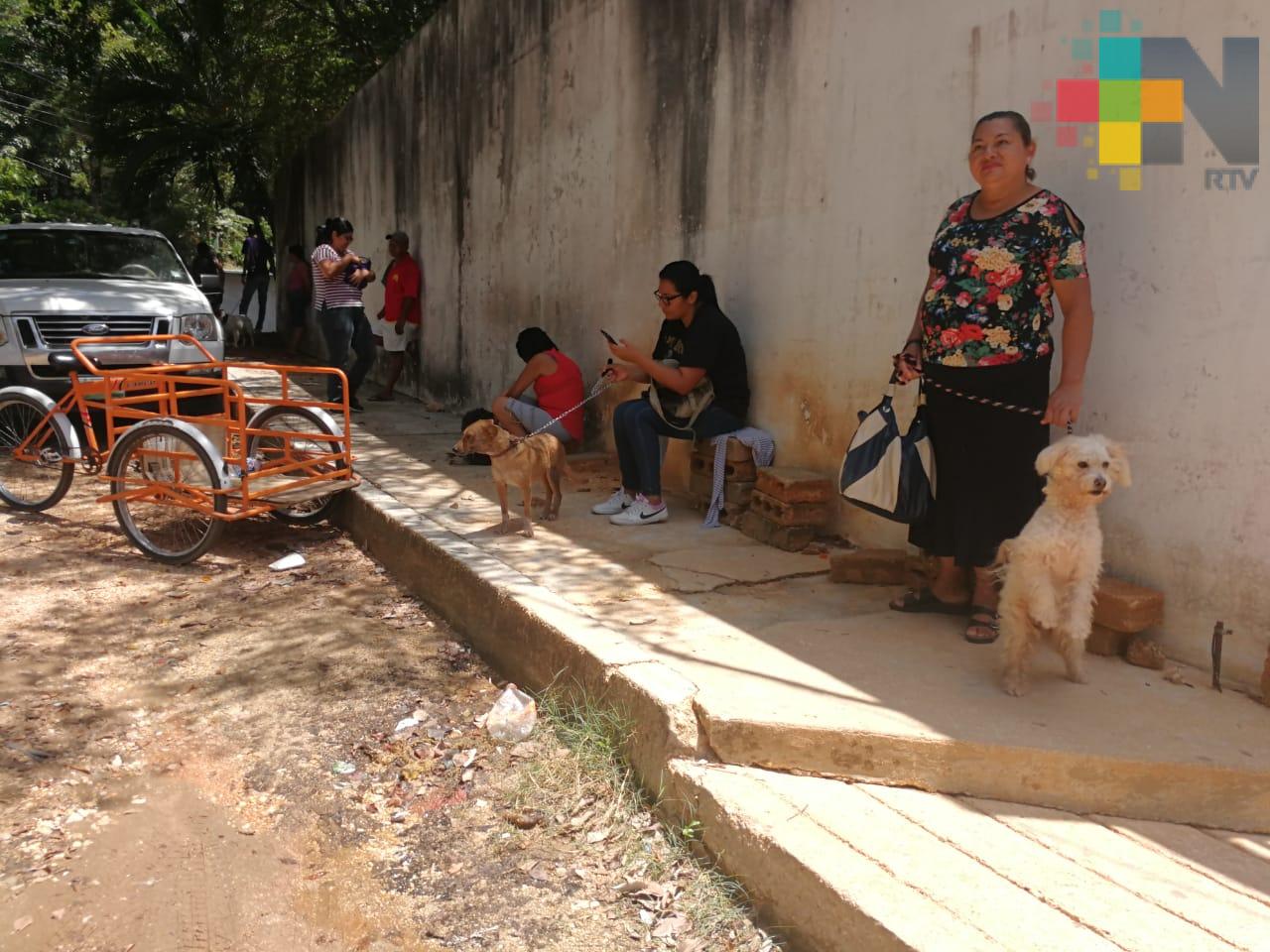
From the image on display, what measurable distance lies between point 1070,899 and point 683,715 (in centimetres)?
116

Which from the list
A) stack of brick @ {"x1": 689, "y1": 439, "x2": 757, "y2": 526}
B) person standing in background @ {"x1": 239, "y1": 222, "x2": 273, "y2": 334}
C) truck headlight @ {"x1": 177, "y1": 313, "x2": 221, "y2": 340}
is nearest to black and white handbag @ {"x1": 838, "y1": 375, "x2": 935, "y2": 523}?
stack of brick @ {"x1": 689, "y1": 439, "x2": 757, "y2": 526}

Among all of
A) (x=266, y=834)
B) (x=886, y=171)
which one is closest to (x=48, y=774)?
(x=266, y=834)

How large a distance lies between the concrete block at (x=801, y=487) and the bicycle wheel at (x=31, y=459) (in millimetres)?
4184

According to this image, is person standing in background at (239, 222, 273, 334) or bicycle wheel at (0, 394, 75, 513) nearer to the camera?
bicycle wheel at (0, 394, 75, 513)

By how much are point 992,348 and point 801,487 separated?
1513 mm

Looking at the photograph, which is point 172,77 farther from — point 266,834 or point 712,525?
point 266,834

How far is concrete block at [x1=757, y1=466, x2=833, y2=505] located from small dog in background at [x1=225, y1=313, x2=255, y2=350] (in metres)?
13.4

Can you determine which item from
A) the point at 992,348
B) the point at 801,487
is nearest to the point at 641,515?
the point at 801,487

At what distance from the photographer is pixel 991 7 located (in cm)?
406

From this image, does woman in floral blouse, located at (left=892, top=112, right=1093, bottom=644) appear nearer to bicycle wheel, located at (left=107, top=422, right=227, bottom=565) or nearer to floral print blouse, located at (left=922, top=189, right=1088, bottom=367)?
floral print blouse, located at (left=922, top=189, right=1088, bottom=367)

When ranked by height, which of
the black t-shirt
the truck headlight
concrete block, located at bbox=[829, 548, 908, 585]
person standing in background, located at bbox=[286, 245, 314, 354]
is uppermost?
person standing in background, located at bbox=[286, 245, 314, 354]

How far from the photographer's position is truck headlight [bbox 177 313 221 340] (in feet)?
28.1

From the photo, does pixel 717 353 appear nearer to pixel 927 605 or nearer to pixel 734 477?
pixel 734 477

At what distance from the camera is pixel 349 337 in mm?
9672
